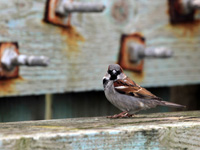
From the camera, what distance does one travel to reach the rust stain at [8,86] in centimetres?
280

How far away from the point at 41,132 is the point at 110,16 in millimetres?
2046

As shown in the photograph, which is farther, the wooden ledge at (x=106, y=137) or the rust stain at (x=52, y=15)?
the rust stain at (x=52, y=15)

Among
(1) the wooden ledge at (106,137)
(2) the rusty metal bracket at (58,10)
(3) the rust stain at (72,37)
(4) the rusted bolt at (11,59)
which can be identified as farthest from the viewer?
(3) the rust stain at (72,37)

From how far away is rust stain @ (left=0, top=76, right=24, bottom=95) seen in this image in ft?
9.20

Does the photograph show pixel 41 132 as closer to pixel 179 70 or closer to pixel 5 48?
pixel 5 48

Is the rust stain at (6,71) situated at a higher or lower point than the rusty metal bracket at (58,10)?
lower

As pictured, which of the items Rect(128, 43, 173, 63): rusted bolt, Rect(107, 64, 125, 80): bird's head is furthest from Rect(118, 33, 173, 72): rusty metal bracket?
Rect(107, 64, 125, 80): bird's head

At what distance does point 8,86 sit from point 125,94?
77 centimetres

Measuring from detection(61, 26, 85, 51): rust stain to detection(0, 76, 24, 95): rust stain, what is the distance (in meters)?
0.42

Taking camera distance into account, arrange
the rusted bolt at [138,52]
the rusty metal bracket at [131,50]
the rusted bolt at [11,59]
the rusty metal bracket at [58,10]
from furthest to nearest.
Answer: the rusty metal bracket at [131,50] < the rusted bolt at [138,52] < the rusty metal bracket at [58,10] < the rusted bolt at [11,59]

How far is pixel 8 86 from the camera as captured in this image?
111 inches

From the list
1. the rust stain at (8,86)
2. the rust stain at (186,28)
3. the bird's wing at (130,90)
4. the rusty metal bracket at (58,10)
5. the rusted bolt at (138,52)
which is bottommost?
the rust stain at (8,86)

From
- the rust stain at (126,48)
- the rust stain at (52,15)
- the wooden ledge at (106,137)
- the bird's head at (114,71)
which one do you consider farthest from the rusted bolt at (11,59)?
the wooden ledge at (106,137)

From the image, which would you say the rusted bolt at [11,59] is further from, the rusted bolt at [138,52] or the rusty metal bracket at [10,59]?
the rusted bolt at [138,52]
